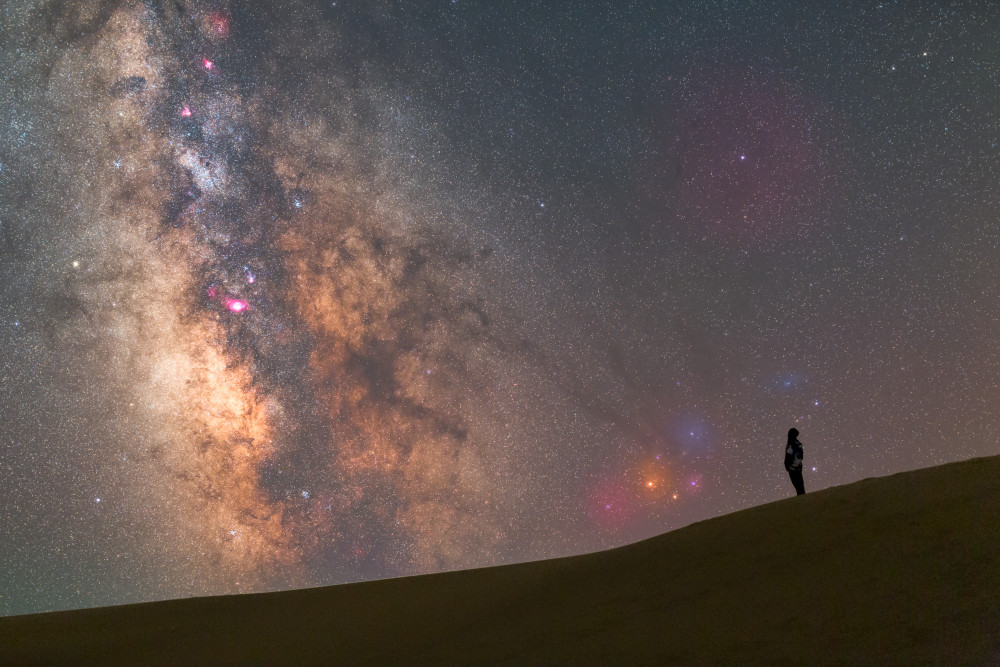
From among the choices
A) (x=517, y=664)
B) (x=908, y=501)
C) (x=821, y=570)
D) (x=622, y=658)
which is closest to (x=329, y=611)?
(x=517, y=664)

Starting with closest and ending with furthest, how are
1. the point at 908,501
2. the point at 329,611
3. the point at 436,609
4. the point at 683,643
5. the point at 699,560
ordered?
the point at 683,643 < the point at 908,501 < the point at 699,560 < the point at 436,609 < the point at 329,611

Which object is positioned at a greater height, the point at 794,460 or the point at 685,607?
the point at 794,460

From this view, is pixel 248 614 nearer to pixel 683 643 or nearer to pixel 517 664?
pixel 517 664

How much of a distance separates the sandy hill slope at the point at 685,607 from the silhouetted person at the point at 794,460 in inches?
61.8

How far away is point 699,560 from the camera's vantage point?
8.92 meters

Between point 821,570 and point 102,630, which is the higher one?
point 102,630

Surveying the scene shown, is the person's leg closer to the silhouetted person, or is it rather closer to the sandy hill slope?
the silhouetted person

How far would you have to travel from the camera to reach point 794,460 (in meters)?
11.8

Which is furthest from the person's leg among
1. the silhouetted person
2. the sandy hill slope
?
the sandy hill slope

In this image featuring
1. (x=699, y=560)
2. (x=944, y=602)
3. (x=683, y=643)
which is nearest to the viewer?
(x=944, y=602)

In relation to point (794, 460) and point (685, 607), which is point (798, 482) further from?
point (685, 607)

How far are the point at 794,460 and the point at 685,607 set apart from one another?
221 inches

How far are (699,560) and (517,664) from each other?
10.7 feet

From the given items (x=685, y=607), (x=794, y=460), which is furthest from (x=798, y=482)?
(x=685, y=607)
